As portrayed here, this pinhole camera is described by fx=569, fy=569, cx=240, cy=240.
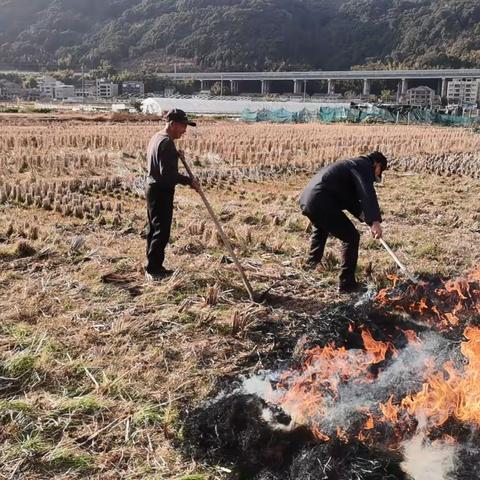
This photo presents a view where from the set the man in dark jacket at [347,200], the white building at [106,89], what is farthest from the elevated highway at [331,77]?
the man in dark jacket at [347,200]

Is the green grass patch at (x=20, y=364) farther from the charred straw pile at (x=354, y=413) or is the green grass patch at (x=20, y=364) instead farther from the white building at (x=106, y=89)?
the white building at (x=106, y=89)

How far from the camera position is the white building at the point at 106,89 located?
363 feet

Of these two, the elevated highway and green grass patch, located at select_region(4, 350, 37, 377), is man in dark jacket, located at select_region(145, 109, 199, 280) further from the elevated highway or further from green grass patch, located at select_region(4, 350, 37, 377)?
the elevated highway

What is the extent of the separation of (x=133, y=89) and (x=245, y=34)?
196ft

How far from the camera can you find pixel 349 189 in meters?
5.45

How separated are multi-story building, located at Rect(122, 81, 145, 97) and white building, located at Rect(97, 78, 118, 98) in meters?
1.72

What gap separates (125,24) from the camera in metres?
179

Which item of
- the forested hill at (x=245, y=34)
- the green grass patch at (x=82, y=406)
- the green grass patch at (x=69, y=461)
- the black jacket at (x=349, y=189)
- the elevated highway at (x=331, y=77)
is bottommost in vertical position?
the green grass patch at (x=69, y=461)

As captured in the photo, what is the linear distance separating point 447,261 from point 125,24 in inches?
7463

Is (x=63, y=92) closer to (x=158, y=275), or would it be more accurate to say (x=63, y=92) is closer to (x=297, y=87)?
(x=297, y=87)

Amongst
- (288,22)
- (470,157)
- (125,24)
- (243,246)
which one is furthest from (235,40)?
(243,246)

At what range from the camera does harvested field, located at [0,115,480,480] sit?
3.31 metres

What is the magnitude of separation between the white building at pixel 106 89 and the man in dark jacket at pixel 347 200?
110071 millimetres

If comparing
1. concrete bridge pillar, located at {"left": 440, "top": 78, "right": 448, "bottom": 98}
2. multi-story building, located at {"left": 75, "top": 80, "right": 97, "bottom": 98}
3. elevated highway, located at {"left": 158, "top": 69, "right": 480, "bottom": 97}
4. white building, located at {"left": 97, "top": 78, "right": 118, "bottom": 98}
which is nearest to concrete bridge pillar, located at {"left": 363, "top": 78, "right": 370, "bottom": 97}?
elevated highway, located at {"left": 158, "top": 69, "right": 480, "bottom": 97}
